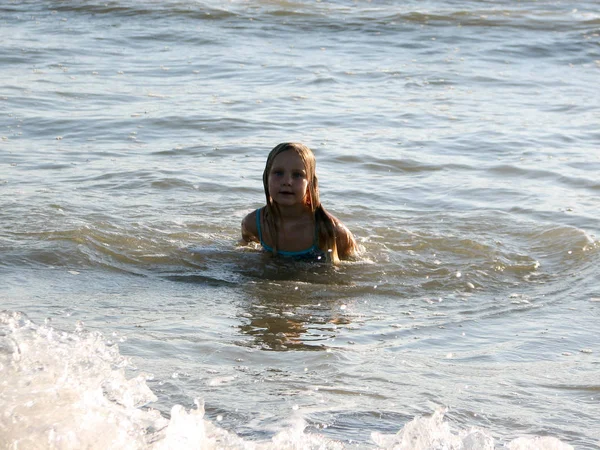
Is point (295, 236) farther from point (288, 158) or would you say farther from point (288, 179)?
point (288, 158)

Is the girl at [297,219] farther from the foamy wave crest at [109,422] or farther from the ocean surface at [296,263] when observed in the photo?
the foamy wave crest at [109,422]

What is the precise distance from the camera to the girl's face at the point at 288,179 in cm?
637

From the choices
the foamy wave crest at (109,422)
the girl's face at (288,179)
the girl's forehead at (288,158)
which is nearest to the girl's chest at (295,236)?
the girl's face at (288,179)

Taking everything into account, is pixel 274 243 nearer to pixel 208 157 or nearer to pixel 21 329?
pixel 21 329

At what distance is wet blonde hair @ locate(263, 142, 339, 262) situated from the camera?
21.1 ft

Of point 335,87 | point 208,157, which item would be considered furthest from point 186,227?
point 335,87

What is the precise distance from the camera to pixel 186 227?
7410mm

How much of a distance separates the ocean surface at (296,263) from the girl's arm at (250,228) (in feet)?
0.57

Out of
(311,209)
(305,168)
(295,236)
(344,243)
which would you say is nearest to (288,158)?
(305,168)

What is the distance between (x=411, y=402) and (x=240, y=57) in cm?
1157

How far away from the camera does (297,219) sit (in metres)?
6.72

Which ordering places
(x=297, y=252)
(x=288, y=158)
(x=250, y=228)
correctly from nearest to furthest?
(x=288, y=158) < (x=297, y=252) < (x=250, y=228)

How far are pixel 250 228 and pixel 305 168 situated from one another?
66 centimetres

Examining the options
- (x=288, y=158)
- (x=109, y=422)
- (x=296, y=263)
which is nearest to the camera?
(x=109, y=422)
